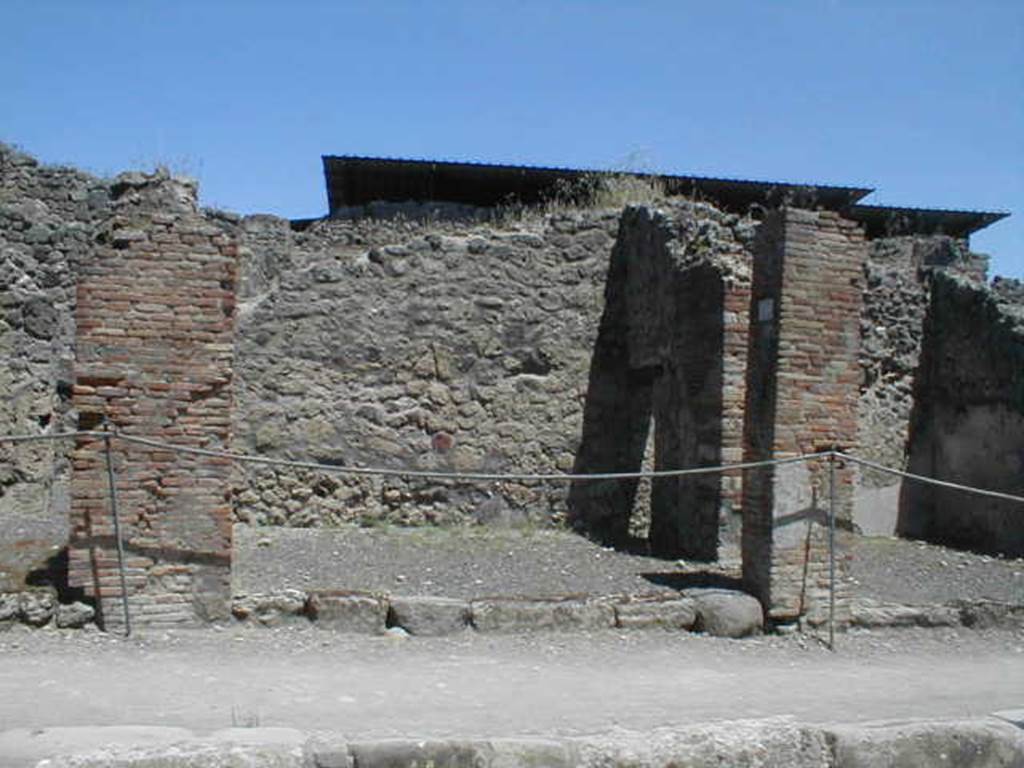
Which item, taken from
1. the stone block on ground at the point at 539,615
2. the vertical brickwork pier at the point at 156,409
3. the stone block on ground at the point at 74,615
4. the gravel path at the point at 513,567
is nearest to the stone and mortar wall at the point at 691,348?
the gravel path at the point at 513,567

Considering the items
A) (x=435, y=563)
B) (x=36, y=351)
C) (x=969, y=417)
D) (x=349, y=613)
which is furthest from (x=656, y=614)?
(x=36, y=351)

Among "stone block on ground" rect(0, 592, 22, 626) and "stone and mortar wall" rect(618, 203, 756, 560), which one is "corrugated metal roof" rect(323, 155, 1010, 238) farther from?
"stone block on ground" rect(0, 592, 22, 626)

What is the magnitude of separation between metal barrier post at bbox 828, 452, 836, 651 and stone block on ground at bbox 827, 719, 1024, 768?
1532mm

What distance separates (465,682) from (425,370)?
516 cm

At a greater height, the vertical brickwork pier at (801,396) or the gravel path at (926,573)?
the vertical brickwork pier at (801,396)

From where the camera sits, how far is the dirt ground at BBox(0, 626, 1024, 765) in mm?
4379

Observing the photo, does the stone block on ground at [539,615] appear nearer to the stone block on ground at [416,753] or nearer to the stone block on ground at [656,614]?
the stone block on ground at [656,614]

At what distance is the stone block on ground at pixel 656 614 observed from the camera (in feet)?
20.4

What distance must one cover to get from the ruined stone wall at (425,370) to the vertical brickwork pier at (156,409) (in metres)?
3.69

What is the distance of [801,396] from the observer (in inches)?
255

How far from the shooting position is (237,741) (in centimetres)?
396

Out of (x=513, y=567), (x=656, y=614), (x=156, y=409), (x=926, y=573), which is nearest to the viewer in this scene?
(x=156, y=409)

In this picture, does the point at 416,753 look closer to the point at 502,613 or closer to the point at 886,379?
the point at 502,613

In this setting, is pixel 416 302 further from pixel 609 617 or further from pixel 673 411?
pixel 609 617
